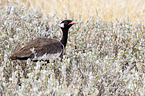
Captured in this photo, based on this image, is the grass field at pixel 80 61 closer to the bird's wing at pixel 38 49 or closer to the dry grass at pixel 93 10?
the dry grass at pixel 93 10

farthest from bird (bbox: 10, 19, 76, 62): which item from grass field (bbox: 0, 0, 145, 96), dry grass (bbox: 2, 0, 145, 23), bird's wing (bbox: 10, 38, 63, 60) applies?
dry grass (bbox: 2, 0, 145, 23)

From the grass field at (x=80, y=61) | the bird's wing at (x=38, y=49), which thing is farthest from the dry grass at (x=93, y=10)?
the bird's wing at (x=38, y=49)

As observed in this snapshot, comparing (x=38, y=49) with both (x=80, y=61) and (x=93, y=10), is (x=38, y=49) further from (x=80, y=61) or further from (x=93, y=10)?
(x=93, y=10)

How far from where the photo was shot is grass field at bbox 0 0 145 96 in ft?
9.50

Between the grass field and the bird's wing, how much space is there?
0.54ft

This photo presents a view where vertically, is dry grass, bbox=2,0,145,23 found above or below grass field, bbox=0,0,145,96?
above

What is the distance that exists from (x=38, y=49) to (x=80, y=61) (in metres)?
0.72

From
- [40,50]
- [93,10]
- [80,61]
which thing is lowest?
[80,61]

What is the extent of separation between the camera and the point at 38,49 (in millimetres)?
3613

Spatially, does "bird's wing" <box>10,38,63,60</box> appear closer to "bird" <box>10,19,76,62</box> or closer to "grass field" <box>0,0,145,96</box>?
"bird" <box>10,19,76,62</box>

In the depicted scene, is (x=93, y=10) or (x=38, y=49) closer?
(x=38, y=49)

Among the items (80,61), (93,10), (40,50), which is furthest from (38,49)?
(93,10)

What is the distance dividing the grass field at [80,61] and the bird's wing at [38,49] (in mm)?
166

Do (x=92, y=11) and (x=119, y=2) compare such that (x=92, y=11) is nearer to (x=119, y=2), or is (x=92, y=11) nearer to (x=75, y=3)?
(x=75, y=3)
